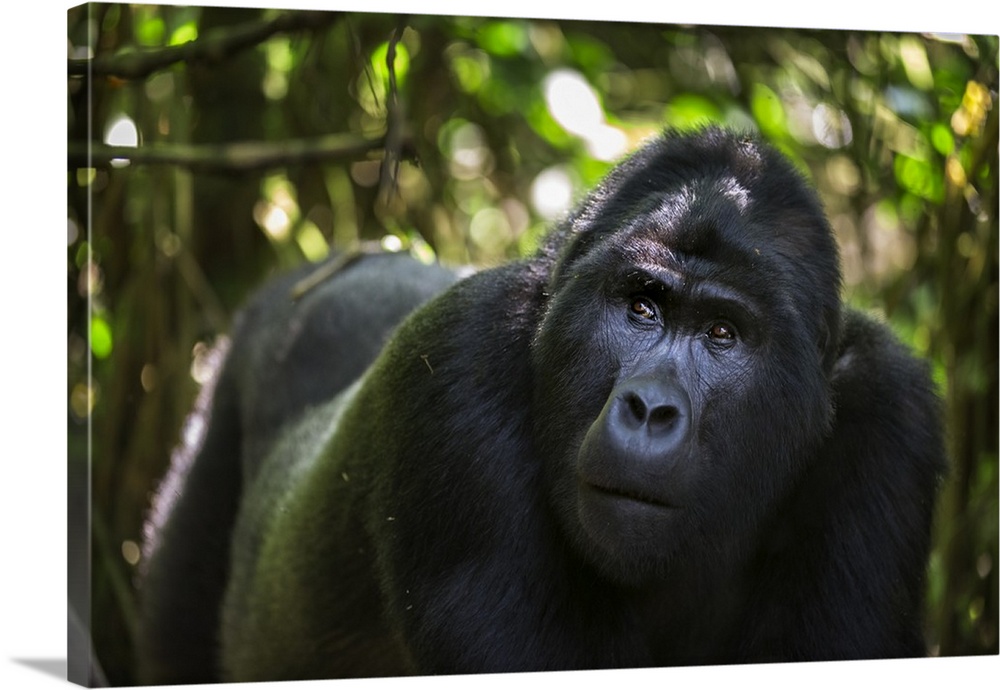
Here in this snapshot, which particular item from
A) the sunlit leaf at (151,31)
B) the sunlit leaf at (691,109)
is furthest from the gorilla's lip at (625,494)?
the sunlit leaf at (691,109)

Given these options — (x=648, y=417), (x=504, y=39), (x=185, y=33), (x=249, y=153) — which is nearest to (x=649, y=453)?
(x=648, y=417)

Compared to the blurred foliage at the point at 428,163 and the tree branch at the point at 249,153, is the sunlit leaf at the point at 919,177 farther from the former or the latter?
the tree branch at the point at 249,153

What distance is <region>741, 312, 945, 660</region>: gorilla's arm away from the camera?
13.2ft

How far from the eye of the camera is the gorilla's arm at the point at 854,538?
4.01 m

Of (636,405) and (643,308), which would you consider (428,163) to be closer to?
(643,308)

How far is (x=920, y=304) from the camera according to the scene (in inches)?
236

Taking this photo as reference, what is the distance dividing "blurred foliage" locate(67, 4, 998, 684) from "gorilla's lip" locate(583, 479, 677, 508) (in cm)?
101

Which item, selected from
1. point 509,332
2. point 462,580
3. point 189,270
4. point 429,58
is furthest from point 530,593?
point 429,58

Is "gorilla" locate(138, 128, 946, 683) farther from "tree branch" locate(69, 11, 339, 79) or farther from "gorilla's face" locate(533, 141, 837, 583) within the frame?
"tree branch" locate(69, 11, 339, 79)

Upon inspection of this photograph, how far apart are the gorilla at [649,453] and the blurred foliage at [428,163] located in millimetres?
456

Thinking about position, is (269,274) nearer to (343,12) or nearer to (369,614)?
(343,12)

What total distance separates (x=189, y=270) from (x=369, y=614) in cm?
220

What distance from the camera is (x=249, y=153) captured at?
18.7 feet

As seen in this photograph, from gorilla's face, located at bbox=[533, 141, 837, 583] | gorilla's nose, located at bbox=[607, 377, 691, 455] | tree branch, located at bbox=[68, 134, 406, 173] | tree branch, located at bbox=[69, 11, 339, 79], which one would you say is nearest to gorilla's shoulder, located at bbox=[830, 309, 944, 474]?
gorilla's face, located at bbox=[533, 141, 837, 583]
